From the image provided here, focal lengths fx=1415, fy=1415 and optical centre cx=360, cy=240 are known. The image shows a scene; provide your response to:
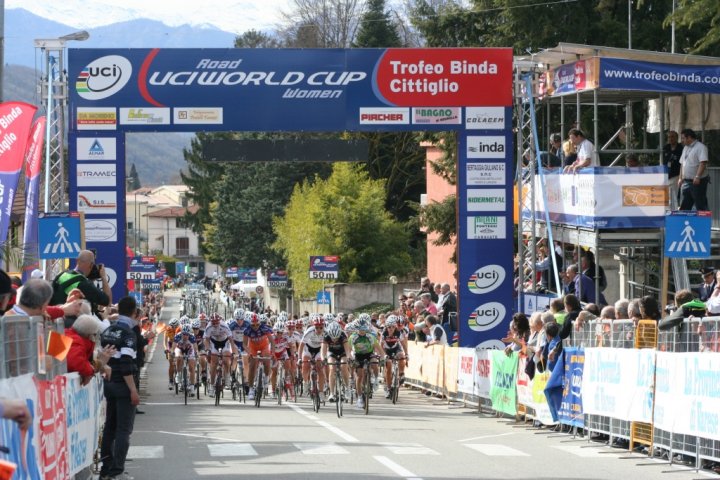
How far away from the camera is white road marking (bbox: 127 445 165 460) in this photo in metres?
15.9

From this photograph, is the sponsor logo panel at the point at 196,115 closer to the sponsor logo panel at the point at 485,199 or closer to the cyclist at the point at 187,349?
the sponsor logo panel at the point at 485,199

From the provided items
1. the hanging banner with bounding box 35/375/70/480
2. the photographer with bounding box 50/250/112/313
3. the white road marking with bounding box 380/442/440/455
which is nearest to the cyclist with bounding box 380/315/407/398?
the white road marking with bounding box 380/442/440/455

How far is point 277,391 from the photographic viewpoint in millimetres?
27781

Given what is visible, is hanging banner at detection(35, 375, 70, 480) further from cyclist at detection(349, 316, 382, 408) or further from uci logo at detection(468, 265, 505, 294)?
uci logo at detection(468, 265, 505, 294)

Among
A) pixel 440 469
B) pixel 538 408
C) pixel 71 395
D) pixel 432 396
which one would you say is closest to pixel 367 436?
pixel 538 408

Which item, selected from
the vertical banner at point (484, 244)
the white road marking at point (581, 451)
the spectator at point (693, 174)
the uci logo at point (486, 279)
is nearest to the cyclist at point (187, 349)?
the vertical banner at point (484, 244)

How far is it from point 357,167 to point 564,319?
46.3 meters

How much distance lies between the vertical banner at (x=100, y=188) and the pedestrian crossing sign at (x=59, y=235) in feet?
11.0

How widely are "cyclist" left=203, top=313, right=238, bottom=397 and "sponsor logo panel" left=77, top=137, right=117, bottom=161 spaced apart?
4246mm

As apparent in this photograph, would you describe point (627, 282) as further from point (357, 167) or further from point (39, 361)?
point (357, 167)

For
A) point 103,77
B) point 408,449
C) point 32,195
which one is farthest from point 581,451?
point 103,77

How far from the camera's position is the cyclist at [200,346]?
28.8m

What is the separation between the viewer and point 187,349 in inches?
1152

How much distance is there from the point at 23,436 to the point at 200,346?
20634mm
